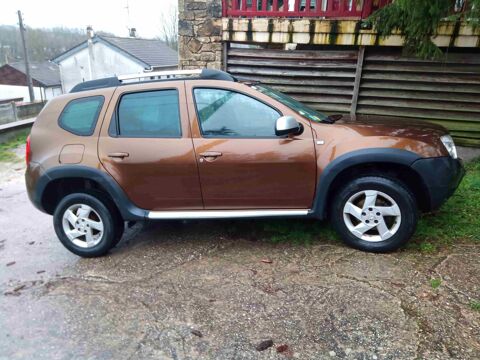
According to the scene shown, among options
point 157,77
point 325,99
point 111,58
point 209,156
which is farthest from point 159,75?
point 111,58

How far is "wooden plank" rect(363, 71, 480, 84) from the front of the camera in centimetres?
662

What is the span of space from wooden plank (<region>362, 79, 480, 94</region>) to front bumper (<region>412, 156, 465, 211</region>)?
3908mm

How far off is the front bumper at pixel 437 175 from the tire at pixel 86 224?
2.88 meters

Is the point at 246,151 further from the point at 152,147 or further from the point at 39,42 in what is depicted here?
the point at 39,42

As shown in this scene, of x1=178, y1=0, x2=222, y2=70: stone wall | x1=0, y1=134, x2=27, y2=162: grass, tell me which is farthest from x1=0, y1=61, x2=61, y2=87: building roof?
x1=178, y1=0, x2=222, y2=70: stone wall

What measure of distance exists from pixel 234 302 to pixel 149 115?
1.89 m

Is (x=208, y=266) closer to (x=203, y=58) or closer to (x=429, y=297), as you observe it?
(x=429, y=297)

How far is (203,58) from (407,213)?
5450mm

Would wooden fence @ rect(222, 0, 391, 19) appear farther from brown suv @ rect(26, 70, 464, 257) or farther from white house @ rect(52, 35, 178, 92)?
white house @ rect(52, 35, 178, 92)

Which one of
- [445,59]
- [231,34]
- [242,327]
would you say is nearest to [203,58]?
[231,34]

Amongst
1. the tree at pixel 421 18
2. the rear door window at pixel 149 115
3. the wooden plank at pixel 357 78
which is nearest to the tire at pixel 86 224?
the rear door window at pixel 149 115

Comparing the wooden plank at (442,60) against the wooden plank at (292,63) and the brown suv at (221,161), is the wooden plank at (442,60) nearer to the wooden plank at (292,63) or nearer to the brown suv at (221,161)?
the wooden plank at (292,63)

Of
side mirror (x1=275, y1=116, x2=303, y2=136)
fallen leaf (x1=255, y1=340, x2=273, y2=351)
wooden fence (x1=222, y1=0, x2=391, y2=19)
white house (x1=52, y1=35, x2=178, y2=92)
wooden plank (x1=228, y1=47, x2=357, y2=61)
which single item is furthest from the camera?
white house (x1=52, y1=35, x2=178, y2=92)

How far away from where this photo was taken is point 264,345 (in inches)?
102
